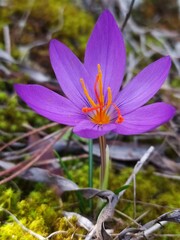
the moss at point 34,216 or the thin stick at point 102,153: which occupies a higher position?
the thin stick at point 102,153

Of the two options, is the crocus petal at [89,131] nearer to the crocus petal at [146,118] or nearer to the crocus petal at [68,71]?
the crocus petal at [146,118]

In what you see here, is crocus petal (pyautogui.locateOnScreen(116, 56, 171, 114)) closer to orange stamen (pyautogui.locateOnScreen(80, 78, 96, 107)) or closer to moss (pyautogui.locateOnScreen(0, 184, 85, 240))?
orange stamen (pyautogui.locateOnScreen(80, 78, 96, 107))

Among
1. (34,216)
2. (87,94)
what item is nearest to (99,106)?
(87,94)

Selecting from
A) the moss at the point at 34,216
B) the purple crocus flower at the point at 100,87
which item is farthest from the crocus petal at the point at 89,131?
the moss at the point at 34,216

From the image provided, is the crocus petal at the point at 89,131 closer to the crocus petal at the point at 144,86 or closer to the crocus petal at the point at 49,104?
the crocus petal at the point at 49,104

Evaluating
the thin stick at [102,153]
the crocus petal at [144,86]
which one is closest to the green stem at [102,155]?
the thin stick at [102,153]

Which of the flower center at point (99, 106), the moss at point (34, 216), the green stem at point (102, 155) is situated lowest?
the moss at point (34, 216)

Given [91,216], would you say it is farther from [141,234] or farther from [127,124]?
[127,124]

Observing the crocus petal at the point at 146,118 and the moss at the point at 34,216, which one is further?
the moss at the point at 34,216
